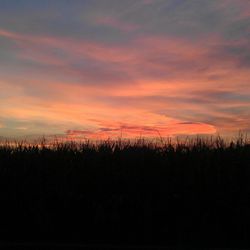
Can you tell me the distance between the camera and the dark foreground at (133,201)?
8875mm

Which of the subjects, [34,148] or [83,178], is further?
[34,148]

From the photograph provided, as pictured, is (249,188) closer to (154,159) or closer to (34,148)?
(154,159)

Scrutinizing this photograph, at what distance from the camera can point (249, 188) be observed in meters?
8.93

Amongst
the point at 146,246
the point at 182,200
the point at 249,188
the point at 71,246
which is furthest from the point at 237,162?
the point at 71,246

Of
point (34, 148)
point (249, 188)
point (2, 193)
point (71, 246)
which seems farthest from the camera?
point (34, 148)

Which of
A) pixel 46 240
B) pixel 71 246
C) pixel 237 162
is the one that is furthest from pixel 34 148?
pixel 237 162

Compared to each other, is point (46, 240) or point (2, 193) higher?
point (2, 193)

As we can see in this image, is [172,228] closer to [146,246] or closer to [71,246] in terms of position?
[146,246]

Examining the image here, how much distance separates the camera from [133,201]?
29.5ft

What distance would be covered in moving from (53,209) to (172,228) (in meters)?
2.24

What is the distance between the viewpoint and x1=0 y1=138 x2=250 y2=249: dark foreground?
8875 millimetres

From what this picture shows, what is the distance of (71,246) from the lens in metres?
8.30

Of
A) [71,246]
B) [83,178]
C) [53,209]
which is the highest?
[83,178]

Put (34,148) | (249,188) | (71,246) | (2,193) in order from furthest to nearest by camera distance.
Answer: (34,148) → (2,193) → (249,188) → (71,246)
